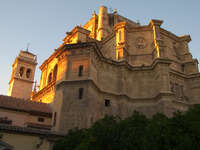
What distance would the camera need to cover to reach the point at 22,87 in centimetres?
4159

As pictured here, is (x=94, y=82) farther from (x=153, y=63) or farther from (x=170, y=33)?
(x=170, y=33)

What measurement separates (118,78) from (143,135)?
1342cm

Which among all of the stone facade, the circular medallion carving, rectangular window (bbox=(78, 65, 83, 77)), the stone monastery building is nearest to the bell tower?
the stone facade

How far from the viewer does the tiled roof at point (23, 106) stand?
910 inches

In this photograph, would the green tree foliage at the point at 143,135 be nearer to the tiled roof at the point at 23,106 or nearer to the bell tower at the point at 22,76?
the tiled roof at the point at 23,106

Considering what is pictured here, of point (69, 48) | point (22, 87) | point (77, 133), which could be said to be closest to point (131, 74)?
point (69, 48)

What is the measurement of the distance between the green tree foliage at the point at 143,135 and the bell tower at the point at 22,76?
89.8ft

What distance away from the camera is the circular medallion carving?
99.8ft

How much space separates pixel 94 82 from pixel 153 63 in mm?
8186

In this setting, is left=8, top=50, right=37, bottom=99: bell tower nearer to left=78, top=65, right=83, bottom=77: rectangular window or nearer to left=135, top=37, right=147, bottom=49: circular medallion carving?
left=135, top=37, right=147, bottom=49: circular medallion carving

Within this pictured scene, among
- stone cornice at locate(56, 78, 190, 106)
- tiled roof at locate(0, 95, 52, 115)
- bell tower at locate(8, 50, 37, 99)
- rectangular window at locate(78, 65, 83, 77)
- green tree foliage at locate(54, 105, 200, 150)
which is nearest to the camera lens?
green tree foliage at locate(54, 105, 200, 150)

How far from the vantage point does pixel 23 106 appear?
24188 mm

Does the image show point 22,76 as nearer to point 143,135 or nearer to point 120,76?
point 120,76

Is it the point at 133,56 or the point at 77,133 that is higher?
the point at 133,56
